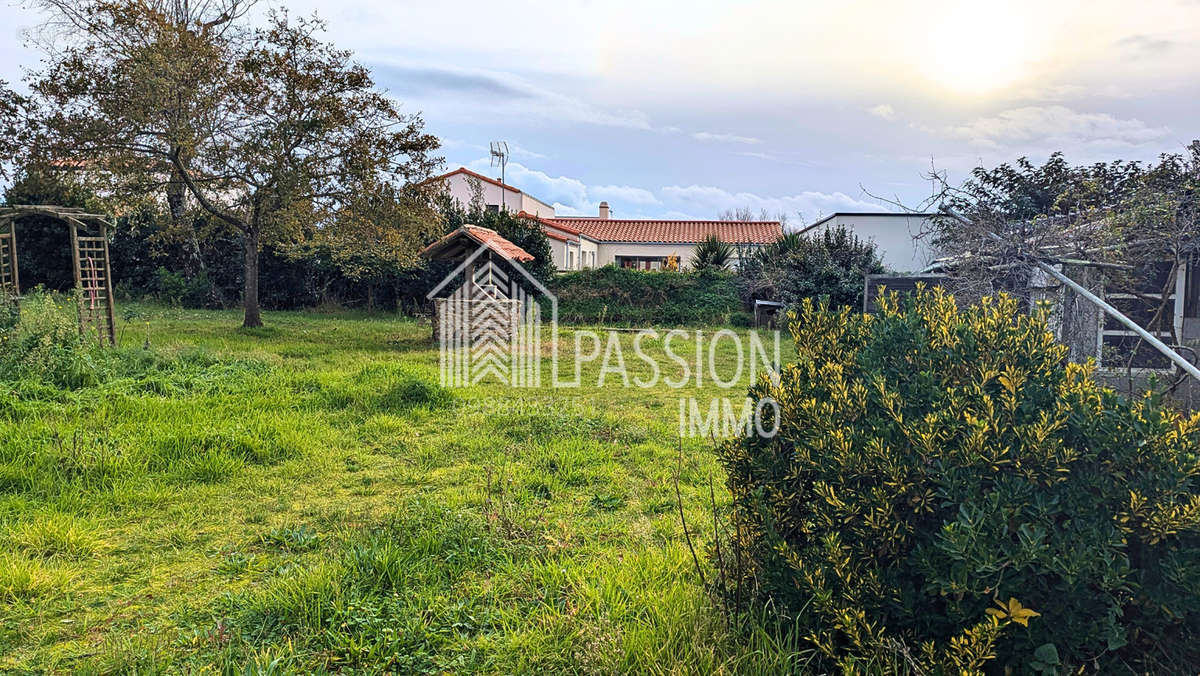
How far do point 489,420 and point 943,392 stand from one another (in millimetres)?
4481

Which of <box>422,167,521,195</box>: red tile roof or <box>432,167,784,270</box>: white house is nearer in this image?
<box>432,167,784,270</box>: white house

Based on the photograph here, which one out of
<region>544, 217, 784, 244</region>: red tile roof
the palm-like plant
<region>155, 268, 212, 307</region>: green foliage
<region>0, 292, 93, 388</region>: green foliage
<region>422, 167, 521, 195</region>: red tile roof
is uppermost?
<region>422, 167, 521, 195</region>: red tile roof

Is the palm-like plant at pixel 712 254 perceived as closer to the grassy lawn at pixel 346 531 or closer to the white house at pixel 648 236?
the white house at pixel 648 236

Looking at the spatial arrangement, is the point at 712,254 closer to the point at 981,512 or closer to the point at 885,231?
the point at 885,231

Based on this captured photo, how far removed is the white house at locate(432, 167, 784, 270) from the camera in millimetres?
27906

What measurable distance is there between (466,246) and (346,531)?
829 centimetres

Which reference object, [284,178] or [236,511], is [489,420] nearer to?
[236,511]

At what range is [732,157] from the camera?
49.1 feet

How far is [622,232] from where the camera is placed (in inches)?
1235

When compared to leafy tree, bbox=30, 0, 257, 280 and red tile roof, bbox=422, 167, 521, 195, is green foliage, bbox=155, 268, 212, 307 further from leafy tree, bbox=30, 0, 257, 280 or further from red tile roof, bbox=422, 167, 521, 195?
red tile roof, bbox=422, 167, 521, 195

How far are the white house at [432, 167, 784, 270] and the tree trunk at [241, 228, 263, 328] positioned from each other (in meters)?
13.9

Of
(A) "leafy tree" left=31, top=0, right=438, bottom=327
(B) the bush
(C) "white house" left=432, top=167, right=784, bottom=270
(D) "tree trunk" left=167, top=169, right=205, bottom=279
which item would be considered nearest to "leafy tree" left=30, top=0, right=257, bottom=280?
(A) "leafy tree" left=31, top=0, right=438, bottom=327

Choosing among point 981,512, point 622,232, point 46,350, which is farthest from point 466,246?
point 622,232

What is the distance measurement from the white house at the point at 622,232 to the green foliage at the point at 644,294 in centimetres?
872
